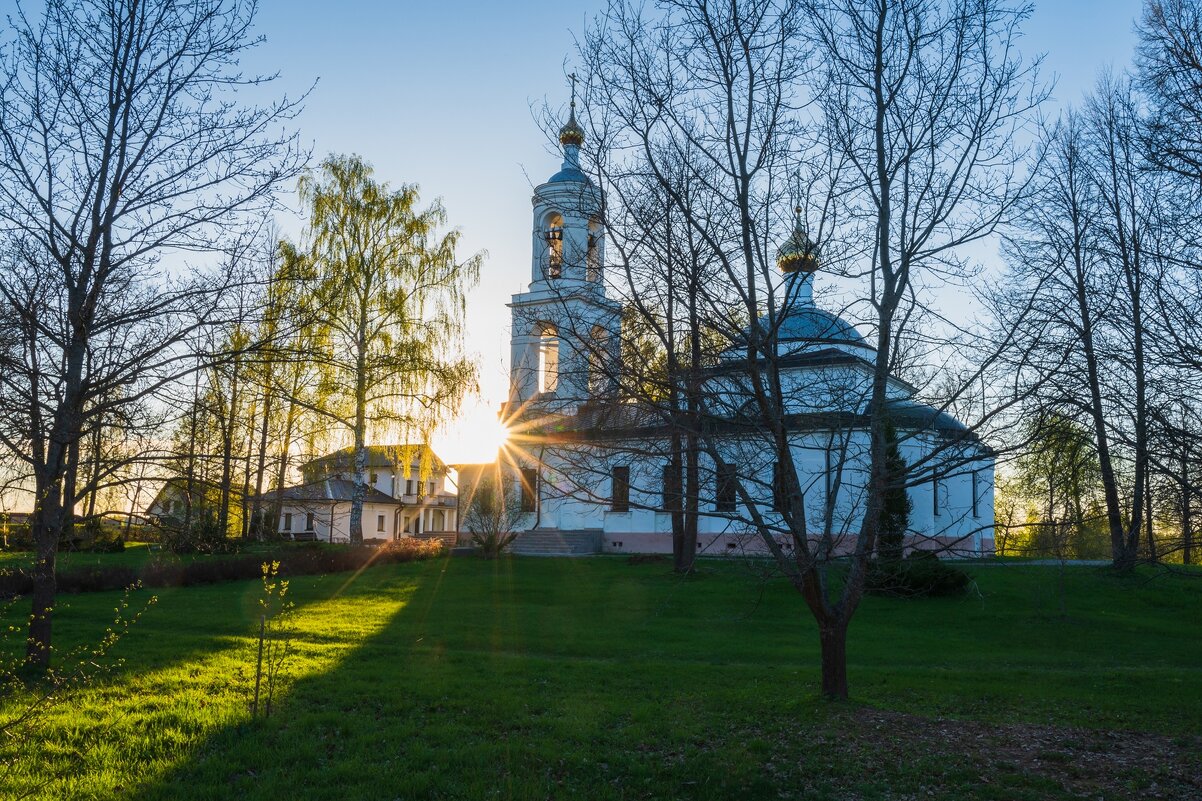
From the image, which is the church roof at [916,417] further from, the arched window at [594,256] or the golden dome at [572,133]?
the golden dome at [572,133]

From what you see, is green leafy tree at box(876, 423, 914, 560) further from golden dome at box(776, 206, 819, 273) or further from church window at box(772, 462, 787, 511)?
golden dome at box(776, 206, 819, 273)

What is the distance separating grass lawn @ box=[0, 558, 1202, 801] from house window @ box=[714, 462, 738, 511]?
1.17 m

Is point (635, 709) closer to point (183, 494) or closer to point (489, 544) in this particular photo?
point (183, 494)

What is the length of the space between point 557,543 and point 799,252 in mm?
23196

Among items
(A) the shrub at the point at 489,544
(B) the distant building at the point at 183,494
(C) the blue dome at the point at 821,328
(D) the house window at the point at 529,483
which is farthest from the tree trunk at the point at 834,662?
(A) the shrub at the point at 489,544

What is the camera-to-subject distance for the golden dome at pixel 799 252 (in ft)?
22.9

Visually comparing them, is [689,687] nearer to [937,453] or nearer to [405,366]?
[937,453]

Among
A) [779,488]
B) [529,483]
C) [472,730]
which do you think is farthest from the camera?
[529,483]

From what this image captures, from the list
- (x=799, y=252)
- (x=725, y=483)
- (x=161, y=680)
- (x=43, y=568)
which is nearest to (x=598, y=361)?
(x=725, y=483)

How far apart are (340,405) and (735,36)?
762 inches

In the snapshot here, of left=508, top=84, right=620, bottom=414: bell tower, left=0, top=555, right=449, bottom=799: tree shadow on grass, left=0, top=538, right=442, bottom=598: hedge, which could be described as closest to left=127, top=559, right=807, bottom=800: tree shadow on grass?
left=0, top=555, right=449, bottom=799: tree shadow on grass

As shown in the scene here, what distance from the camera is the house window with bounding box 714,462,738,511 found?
7266 millimetres

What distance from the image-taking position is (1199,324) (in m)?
7.38

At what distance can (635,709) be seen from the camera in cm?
875
